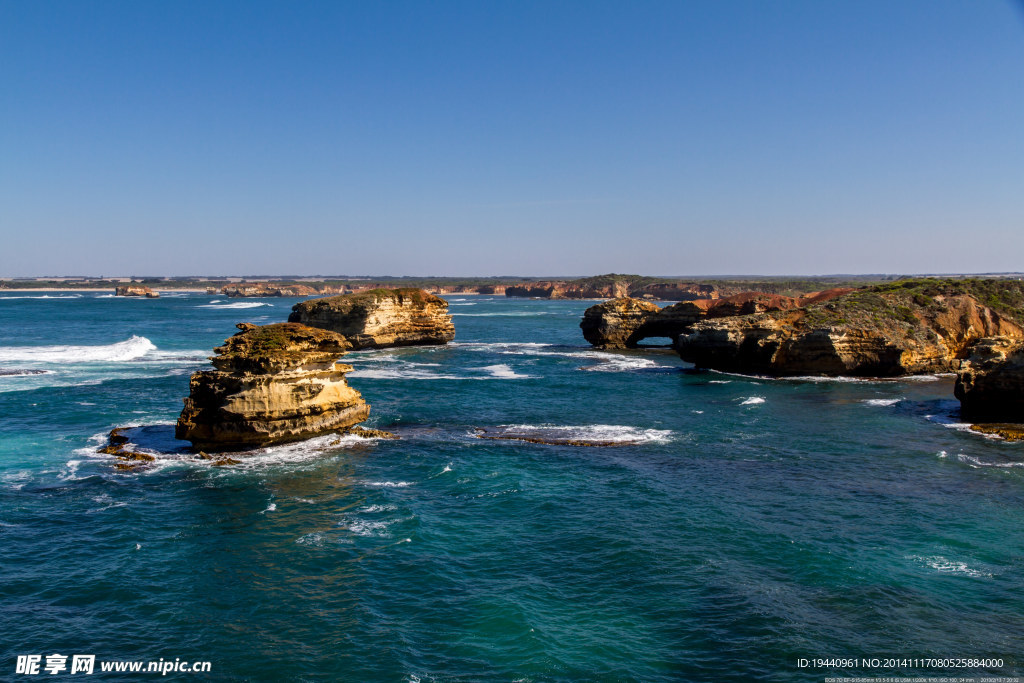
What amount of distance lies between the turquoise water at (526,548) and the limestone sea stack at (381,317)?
32.6m

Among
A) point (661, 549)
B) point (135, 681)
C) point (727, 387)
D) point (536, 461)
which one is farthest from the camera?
point (727, 387)

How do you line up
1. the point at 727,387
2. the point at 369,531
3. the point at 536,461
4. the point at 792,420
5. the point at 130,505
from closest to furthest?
1. the point at 369,531
2. the point at 130,505
3. the point at 536,461
4. the point at 792,420
5. the point at 727,387

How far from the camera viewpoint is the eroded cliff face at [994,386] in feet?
107

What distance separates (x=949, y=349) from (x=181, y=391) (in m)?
56.9

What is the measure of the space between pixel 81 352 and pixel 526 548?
206 ft

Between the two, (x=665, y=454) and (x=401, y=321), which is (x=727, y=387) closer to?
(x=665, y=454)

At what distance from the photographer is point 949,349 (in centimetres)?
5194

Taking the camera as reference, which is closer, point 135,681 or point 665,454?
point 135,681

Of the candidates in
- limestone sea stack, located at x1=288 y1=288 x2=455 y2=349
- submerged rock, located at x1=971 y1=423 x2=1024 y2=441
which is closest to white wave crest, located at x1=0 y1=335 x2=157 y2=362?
limestone sea stack, located at x1=288 y1=288 x2=455 y2=349

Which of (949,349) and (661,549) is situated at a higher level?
(949,349)

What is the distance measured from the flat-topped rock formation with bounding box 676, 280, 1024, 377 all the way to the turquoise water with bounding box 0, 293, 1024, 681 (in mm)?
13028

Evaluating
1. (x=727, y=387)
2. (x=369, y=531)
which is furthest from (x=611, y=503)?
(x=727, y=387)

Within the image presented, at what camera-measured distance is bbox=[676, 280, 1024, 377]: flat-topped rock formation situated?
48562 mm

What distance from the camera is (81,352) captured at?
64625 millimetres
